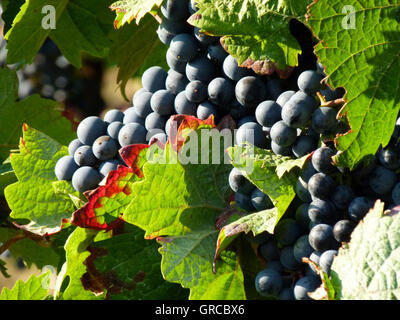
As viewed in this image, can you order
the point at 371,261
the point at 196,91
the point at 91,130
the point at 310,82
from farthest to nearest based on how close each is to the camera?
1. the point at 91,130
2. the point at 196,91
3. the point at 310,82
4. the point at 371,261

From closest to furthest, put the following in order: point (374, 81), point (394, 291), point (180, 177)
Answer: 1. point (394, 291)
2. point (374, 81)
3. point (180, 177)

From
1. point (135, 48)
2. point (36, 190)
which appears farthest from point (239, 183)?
point (135, 48)

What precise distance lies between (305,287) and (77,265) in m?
0.42

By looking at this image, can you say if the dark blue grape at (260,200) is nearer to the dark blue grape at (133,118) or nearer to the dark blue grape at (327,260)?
the dark blue grape at (327,260)

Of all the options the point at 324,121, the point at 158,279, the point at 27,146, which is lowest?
the point at 158,279

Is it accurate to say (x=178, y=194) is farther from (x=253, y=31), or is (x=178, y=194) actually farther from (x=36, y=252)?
(x=36, y=252)

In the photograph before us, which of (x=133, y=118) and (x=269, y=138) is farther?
(x=133, y=118)

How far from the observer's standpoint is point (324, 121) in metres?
0.87

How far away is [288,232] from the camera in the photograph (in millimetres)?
925

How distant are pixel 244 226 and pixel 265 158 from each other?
0.34ft

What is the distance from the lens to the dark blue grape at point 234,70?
0.97 m

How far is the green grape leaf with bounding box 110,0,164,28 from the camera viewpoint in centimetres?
102

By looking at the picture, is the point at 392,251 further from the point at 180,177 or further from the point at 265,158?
the point at 180,177

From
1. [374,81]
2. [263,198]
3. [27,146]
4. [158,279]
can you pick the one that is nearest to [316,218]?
[263,198]
